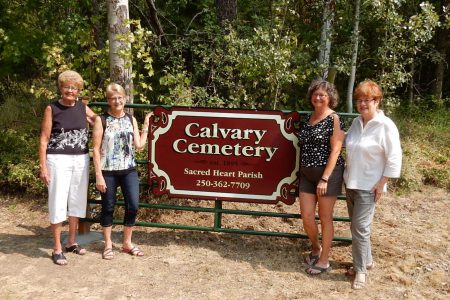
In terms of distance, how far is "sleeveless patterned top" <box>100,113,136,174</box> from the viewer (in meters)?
4.01

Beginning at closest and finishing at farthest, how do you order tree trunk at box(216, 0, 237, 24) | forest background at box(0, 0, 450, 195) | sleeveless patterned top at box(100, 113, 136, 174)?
sleeveless patterned top at box(100, 113, 136, 174) < forest background at box(0, 0, 450, 195) < tree trunk at box(216, 0, 237, 24)

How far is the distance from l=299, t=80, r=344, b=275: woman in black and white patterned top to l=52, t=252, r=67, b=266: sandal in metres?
2.19

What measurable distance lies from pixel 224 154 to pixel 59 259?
1786mm

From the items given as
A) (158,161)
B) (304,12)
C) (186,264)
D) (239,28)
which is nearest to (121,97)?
(158,161)

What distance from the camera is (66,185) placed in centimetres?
400

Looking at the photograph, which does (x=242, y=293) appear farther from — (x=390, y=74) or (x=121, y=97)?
(x=390, y=74)

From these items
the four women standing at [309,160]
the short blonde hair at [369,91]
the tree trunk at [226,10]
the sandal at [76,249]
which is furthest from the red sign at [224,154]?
the tree trunk at [226,10]

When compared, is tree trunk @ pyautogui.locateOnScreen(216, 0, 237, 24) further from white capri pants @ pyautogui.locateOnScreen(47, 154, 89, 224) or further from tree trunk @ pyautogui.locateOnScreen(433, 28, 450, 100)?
tree trunk @ pyautogui.locateOnScreen(433, 28, 450, 100)

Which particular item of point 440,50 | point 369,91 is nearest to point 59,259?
point 369,91

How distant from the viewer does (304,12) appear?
318 inches

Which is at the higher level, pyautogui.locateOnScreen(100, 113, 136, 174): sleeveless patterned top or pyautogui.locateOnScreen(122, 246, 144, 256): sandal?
pyautogui.locateOnScreen(100, 113, 136, 174): sleeveless patterned top

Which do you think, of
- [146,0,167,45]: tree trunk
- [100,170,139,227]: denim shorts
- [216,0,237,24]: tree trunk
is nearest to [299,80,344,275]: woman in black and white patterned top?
[100,170,139,227]: denim shorts

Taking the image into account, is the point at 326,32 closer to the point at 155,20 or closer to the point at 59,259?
the point at 155,20

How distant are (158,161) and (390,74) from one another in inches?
159
